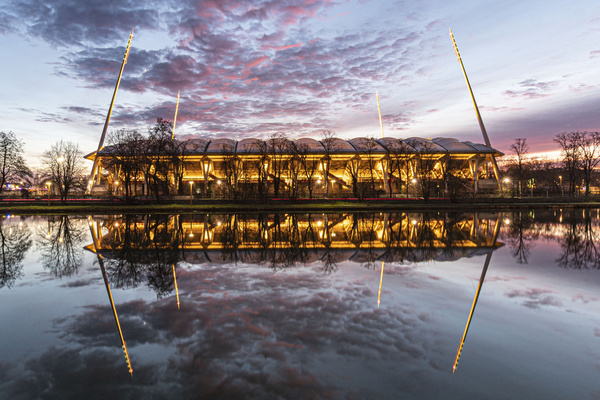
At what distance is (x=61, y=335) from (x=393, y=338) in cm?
439

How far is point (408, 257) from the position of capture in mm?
10203

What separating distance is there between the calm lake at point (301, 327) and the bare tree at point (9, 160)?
189ft

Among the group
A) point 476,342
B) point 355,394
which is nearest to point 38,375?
point 355,394

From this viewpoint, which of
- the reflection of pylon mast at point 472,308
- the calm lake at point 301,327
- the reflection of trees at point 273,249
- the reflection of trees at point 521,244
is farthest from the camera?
the reflection of trees at point 521,244

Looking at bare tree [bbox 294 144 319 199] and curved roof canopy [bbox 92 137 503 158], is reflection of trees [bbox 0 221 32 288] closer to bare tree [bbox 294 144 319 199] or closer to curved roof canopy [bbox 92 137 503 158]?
bare tree [bbox 294 144 319 199]

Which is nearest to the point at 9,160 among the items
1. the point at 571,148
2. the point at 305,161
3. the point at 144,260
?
the point at 305,161

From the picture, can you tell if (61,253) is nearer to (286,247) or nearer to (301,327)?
(286,247)

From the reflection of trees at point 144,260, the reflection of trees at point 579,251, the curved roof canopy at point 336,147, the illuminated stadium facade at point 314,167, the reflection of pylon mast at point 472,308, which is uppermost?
the curved roof canopy at point 336,147

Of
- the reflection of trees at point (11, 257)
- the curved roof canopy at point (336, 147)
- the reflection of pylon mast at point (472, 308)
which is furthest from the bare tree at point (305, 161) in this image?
the reflection of pylon mast at point (472, 308)

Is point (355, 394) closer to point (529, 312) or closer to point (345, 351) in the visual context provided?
point (345, 351)

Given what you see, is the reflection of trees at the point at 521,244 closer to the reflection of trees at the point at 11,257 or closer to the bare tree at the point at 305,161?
the reflection of trees at the point at 11,257

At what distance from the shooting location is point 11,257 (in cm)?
1085

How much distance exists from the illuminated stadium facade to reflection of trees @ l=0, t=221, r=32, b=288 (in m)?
35.2

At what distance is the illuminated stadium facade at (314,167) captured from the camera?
53812mm
